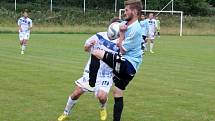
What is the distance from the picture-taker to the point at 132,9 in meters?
7.72

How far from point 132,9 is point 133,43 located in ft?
1.68

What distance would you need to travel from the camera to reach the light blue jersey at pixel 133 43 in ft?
25.4

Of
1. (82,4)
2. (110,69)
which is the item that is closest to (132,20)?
(110,69)

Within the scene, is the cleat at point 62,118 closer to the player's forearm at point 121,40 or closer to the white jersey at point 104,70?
the white jersey at point 104,70

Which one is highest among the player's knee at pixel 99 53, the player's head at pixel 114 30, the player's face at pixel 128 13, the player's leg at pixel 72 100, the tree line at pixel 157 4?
the tree line at pixel 157 4

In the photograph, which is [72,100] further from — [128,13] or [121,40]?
[128,13]

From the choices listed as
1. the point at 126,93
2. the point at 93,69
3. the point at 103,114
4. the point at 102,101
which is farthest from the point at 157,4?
the point at 93,69

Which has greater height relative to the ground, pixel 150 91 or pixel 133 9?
pixel 133 9

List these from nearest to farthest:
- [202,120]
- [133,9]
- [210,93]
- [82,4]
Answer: [133,9]
[202,120]
[210,93]
[82,4]

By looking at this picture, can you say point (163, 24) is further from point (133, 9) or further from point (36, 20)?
point (133, 9)

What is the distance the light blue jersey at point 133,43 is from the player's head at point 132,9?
0.12 meters

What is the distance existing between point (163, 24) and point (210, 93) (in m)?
50.2

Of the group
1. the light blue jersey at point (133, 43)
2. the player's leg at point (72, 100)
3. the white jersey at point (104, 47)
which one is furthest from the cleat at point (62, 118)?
the light blue jersey at point (133, 43)

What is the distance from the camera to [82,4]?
7481 centimetres
